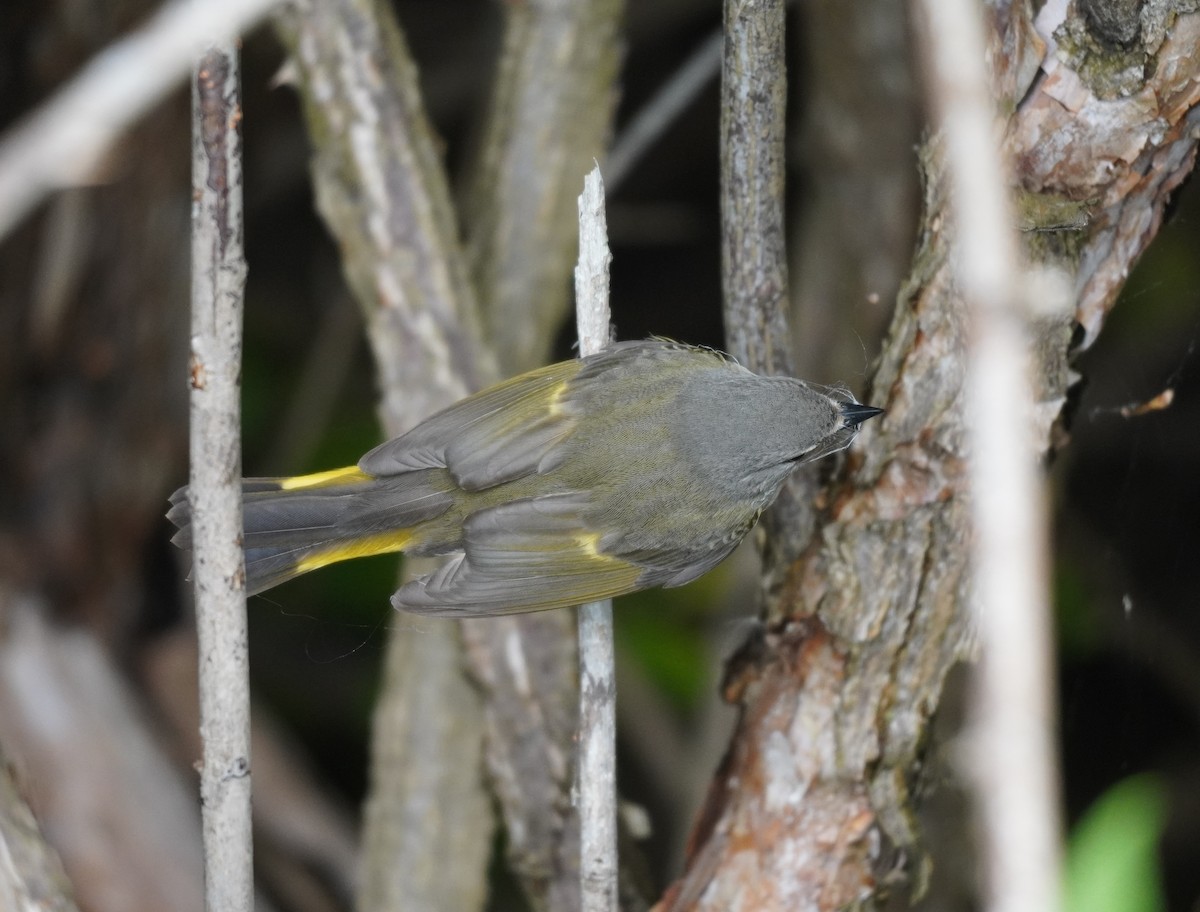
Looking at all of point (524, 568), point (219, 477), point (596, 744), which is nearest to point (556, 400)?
point (524, 568)

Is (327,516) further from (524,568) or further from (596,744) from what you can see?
(596,744)

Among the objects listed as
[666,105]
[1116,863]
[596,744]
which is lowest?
[1116,863]

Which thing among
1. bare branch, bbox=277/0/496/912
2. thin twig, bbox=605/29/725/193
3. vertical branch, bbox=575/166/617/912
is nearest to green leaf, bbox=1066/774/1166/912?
vertical branch, bbox=575/166/617/912

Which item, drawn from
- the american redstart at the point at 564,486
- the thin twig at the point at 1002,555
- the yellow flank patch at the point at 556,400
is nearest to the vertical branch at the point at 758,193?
the american redstart at the point at 564,486

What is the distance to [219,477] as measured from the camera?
1536 millimetres

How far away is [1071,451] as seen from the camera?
3.46 metres

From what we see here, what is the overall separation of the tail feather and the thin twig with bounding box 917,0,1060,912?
185 cm

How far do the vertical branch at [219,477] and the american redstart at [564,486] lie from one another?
707 millimetres

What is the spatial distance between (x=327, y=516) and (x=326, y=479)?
0.13 metres

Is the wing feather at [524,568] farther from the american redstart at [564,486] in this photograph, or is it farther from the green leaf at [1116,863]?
the green leaf at [1116,863]

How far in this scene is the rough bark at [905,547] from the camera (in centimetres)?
179

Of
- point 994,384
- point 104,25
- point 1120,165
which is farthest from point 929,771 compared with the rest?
point 104,25

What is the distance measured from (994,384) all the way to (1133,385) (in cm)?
285

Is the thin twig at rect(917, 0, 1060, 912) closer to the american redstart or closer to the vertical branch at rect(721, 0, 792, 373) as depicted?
the vertical branch at rect(721, 0, 792, 373)
